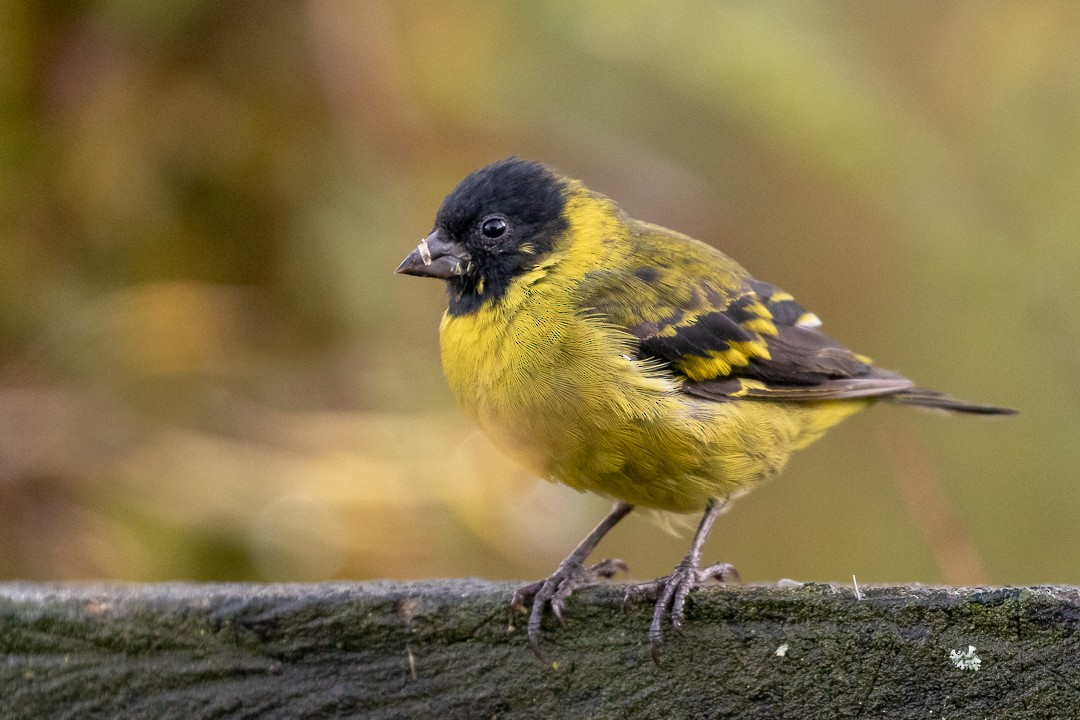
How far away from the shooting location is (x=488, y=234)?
3531 mm

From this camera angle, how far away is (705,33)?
4.25 metres

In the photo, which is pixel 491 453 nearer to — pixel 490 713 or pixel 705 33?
pixel 705 33

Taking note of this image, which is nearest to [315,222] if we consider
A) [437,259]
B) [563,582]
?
[437,259]

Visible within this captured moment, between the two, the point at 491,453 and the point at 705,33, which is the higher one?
the point at 705,33

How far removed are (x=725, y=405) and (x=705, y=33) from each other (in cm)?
152

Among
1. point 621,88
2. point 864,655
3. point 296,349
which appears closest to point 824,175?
point 621,88

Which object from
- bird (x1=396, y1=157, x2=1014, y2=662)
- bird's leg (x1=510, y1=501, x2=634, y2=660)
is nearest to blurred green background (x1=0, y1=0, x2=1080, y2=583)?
bird (x1=396, y1=157, x2=1014, y2=662)

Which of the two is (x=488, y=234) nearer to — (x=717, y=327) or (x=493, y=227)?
(x=493, y=227)

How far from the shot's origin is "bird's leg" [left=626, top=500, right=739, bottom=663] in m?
2.19

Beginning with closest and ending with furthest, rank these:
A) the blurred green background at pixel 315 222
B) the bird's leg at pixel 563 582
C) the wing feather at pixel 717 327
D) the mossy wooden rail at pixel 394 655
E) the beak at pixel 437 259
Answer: the mossy wooden rail at pixel 394 655
the bird's leg at pixel 563 582
the wing feather at pixel 717 327
the beak at pixel 437 259
the blurred green background at pixel 315 222

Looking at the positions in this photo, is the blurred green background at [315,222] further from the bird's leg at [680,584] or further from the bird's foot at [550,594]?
the bird's foot at [550,594]

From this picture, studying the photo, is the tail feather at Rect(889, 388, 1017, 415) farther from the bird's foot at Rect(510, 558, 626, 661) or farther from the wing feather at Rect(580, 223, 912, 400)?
the bird's foot at Rect(510, 558, 626, 661)

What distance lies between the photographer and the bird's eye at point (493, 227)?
3.53 meters

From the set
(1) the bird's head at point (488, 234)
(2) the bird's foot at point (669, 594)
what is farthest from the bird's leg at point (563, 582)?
(1) the bird's head at point (488, 234)
